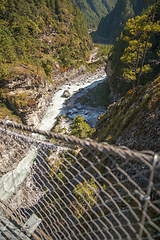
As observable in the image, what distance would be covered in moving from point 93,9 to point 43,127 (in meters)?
181

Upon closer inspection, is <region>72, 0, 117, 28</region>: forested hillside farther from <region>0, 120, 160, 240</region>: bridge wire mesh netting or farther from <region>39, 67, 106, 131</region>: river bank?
<region>0, 120, 160, 240</region>: bridge wire mesh netting

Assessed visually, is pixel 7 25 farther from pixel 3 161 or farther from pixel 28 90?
pixel 3 161

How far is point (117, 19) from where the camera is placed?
75625mm

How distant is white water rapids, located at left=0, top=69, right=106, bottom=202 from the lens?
11561 mm

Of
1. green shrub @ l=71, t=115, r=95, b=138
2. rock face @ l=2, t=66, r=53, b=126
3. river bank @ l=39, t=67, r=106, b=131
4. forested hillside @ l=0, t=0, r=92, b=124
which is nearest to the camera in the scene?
green shrub @ l=71, t=115, r=95, b=138

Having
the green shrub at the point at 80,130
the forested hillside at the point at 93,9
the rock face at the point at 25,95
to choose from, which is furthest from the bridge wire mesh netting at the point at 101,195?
the forested hillside at the point at 93,9

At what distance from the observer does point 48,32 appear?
1517 inches

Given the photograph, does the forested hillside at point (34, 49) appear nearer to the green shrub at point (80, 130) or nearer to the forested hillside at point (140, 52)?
the green shrub at point (80, 130)

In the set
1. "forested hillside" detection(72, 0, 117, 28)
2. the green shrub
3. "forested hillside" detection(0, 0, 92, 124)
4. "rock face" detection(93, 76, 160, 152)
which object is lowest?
the green shrub

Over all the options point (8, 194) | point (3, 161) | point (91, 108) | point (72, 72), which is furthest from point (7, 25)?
point (8, 194)

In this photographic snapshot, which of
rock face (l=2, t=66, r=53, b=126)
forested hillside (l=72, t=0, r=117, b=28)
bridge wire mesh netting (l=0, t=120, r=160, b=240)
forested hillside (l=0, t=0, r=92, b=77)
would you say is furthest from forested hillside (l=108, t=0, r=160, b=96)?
forested hillside (l=72, t=0, r=117, b=28)

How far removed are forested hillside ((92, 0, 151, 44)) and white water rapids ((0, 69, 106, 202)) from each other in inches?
2029

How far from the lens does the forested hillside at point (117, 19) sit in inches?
2650

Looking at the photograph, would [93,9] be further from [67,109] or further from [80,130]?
[80,130]
